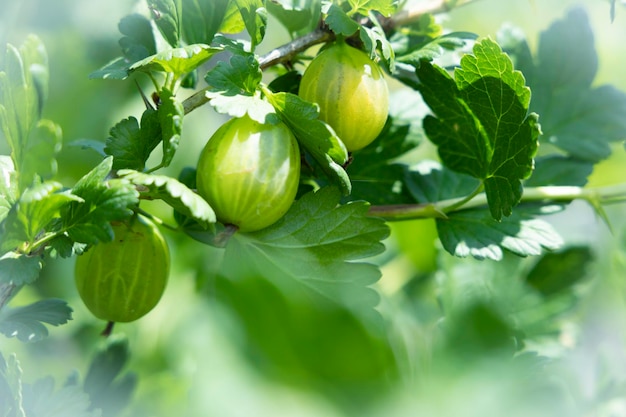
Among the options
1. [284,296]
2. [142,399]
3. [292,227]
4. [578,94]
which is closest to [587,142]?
[578,94]

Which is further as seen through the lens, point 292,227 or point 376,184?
point 376,184

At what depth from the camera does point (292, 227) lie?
52 cm

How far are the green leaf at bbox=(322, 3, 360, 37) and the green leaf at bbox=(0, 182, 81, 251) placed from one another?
21cm

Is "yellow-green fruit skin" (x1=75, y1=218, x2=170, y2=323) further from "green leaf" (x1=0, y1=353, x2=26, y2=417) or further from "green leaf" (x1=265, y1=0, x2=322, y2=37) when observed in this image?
"green leaf" (x1=265, y1=0, x2=322, y2=37)

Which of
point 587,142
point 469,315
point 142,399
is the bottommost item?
point 142,399

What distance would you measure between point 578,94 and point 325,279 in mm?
398

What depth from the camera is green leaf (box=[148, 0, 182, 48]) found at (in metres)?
0.52

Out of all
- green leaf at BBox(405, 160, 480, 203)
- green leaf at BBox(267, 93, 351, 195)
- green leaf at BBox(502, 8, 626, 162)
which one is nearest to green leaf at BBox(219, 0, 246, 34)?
green leaf at BBox(267, 93, 351, 195)

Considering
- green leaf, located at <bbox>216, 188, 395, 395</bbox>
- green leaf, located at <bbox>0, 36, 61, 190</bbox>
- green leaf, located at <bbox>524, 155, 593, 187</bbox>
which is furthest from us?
green leaf, located at <bbox>524, 155, 593, 187</bbox>

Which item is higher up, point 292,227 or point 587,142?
point 292,227

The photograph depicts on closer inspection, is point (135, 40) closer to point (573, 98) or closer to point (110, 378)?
point (110, 378)

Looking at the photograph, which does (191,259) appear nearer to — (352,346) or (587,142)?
(587,142)

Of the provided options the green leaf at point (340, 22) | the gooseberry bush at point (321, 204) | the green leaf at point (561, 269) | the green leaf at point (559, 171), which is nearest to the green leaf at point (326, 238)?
the gooseberry bush at point (321, 204)

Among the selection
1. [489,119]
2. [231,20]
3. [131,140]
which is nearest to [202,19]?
[231,20]
